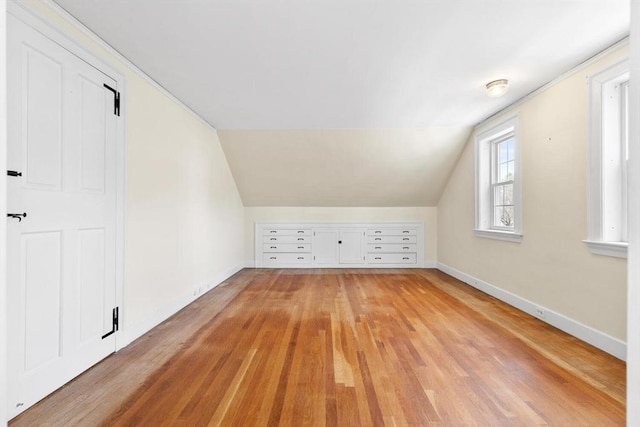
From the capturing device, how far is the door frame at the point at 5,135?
0.81 metres

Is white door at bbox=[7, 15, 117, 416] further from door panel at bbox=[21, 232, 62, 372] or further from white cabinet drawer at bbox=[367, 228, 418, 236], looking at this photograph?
white cabinet drawer at bbox=[367, 228, 418, 236]

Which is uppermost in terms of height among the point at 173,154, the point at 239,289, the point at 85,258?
the point at 173,154

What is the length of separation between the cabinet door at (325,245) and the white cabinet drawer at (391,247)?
0.69m

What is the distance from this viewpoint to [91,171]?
204cm

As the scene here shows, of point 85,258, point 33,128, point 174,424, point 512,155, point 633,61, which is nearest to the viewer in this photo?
point 633,61

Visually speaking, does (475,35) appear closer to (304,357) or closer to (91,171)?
(304,357)

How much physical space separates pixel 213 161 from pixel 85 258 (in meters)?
2.52

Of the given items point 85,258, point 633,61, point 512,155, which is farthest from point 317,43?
point 512,155

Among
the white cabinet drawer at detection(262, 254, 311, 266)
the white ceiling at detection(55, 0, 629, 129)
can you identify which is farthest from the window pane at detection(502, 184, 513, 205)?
the white cabinet drawer at detection(262, 254, 311, 266)

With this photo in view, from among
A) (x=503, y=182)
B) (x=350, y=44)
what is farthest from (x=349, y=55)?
(x=503, y=182)

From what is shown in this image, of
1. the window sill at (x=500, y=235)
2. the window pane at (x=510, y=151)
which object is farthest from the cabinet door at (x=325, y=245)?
the window pane at (x=510, y=151)

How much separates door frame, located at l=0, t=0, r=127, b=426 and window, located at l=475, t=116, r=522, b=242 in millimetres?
3891

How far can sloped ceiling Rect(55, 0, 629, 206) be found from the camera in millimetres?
1799

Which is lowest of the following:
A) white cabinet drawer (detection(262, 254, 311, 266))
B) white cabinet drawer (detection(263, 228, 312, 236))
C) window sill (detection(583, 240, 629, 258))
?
white cabinet drawer (detection(262, 254, 311, 266))
